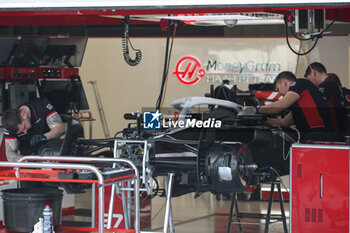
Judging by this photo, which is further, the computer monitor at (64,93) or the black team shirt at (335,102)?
the computer monitor at (64,93)

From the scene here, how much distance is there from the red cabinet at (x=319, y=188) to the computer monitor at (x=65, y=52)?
8.47ft

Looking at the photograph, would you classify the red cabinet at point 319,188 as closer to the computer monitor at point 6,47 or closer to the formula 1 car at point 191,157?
the formula 1 car at point 191,157

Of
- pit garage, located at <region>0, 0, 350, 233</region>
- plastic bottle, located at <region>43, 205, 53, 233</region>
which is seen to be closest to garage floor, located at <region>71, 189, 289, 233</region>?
pit garage, located at <region>0, 0, 350, 233</region>

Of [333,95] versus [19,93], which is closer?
[333,95]

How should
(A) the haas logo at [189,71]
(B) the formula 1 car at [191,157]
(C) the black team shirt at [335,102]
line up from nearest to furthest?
1. (B) the formula 1 car at [191,157]
2. (C) the black team shirt at [335,102]
3. (A) the haas logo at [189,71]

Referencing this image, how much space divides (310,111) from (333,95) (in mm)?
282

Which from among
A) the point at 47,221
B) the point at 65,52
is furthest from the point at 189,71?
the point at 47,221

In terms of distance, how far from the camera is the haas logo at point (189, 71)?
709 centimetres

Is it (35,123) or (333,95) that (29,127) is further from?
(333,95)

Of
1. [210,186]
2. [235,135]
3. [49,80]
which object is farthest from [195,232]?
[49,80]

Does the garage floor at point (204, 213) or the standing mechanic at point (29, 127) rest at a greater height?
the standing mechanic at point (29, 127)

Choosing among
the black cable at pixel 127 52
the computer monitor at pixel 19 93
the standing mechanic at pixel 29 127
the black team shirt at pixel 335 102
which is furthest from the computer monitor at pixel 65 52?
the black team shirt at pixel 335 102

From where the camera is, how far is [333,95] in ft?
22.5

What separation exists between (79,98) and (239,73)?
1.66m
